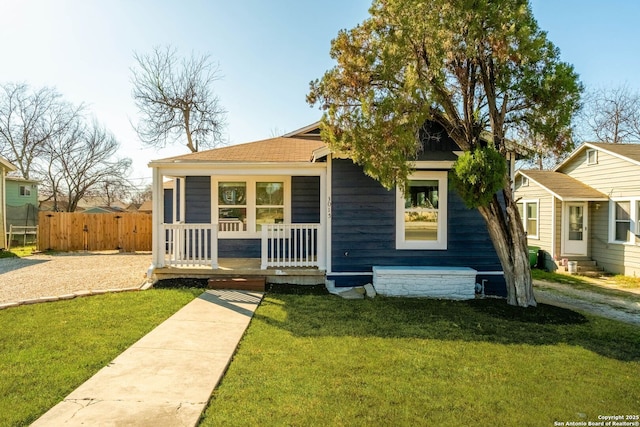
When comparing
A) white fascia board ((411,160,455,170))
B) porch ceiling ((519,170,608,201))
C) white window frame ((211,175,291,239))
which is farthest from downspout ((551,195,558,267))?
white window frame ((211,175,291,239))

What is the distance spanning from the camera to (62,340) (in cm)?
437

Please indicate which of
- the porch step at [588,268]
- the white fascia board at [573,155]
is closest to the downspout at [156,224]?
the porch step at [588,268]

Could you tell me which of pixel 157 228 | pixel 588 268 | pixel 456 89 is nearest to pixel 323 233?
pixel 157 228

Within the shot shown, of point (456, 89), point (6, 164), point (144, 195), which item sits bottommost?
point (144, 195)

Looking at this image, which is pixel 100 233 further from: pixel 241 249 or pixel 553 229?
pixel 553 229

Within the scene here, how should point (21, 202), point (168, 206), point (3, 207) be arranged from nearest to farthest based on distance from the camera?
point (3, 207) < point (168, 206) < point (21, 202)

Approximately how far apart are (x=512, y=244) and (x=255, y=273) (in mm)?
4991

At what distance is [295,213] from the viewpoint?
972cm

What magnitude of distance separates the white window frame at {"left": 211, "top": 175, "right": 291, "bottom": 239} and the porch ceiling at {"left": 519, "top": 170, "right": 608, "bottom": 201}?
376 inches

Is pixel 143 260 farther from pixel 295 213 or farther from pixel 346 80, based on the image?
pixel 346 80

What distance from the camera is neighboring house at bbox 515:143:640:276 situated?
11422mm

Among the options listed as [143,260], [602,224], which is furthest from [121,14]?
[602,224]

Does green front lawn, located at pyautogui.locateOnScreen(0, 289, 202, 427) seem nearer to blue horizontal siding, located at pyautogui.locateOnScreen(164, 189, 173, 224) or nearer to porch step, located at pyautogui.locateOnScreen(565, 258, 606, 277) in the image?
blue horizontal siding, located at pyautogui.locateOnScreen(164, 189, 173, 224)

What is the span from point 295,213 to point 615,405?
7.48 meters
